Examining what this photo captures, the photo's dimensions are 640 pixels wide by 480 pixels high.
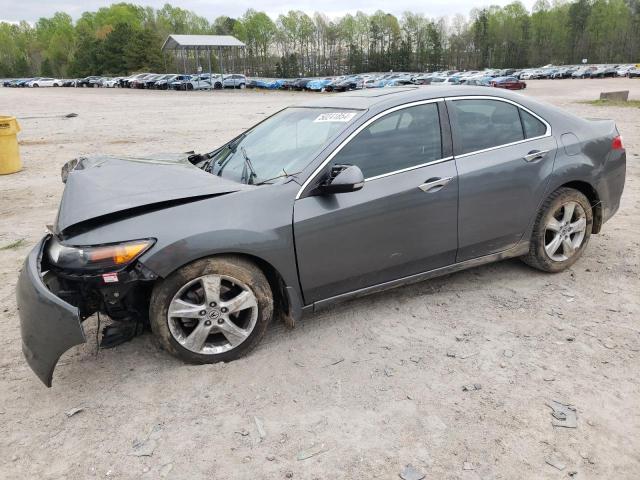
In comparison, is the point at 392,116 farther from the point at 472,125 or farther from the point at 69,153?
the point at 69,153

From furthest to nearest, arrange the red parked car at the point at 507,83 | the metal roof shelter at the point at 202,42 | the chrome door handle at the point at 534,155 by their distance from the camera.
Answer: the metal roof shelter at the point at 202,42 → the red parked car at the point at 507,83 → the chrome door handle at the point at 534,155

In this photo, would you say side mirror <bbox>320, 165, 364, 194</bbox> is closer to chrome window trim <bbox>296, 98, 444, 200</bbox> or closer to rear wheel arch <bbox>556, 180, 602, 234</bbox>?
chrome window trim <bbox>296, 98, 444, 200</bbox>

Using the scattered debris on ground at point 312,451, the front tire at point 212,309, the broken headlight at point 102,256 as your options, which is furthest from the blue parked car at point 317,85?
the scattered debris on ground at point 312,451

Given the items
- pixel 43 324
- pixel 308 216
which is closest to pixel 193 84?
pixel 308 216

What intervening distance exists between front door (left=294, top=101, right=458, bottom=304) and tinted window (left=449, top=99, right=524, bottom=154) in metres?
0.19

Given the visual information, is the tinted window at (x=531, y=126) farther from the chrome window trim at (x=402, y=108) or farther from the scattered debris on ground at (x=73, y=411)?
the scattered debris on ground at (x=73, y=411)

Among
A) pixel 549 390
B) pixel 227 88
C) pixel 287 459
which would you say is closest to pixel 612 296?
pixel 549 390

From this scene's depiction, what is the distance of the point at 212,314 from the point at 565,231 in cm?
308

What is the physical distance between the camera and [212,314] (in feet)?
10.8

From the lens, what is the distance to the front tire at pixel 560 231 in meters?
4.42

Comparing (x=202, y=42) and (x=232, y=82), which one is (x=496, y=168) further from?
(x=202, y=42)

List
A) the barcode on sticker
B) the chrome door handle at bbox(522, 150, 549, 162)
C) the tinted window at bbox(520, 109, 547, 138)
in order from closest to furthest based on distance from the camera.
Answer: the barcode on sticker, the chrome door handle at bbox(522, 150, 549, 162), the tinted window at bbox(520, 109, 547, 138)

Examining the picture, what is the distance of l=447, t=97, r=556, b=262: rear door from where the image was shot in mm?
3988

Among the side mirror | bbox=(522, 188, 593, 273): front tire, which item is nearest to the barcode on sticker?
the side mirror
